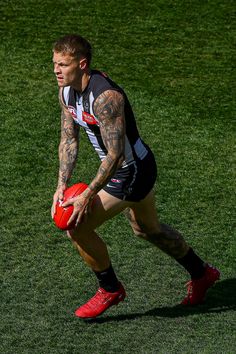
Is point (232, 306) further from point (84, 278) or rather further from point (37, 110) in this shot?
point (37, 110)

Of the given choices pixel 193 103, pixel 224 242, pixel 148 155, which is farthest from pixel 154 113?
pixel 148 155

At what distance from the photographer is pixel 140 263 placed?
379 inches

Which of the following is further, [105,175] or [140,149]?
[140,149]

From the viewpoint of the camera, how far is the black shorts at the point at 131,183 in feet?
27.8

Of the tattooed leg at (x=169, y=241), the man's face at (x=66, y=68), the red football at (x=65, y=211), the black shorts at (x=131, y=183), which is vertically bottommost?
the tattooed leg at (x=169, y=241)

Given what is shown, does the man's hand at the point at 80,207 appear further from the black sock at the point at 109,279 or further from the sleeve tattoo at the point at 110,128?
the black sock at the point at 109,279

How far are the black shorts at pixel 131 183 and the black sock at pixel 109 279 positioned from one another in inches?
25.6

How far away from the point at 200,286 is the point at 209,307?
184 millimetres

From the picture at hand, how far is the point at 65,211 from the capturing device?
8391 mm

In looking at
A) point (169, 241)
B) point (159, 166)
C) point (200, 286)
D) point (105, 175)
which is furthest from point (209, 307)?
point (159, 166)

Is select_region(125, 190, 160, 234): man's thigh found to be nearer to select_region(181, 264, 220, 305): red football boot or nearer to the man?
the man

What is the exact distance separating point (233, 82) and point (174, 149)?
76.4 inches

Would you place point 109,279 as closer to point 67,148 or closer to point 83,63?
point 67,148

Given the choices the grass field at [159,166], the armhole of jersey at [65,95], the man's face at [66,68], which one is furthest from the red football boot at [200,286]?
the man's face at [66,68]
